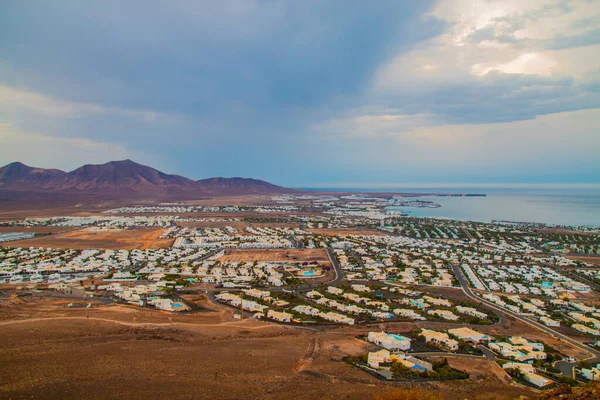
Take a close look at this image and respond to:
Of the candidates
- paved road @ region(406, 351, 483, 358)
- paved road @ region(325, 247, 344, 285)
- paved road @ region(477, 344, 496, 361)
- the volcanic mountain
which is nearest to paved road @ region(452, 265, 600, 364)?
paved road @ region(477, 344, 496, 361)

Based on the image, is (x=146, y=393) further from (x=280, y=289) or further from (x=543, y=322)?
(x=543, y=322)

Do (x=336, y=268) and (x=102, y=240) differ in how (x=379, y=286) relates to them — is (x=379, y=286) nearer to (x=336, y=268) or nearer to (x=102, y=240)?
(x=336, y=268)

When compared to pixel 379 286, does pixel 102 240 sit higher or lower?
higher

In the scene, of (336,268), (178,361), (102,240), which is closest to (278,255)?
(336,268)

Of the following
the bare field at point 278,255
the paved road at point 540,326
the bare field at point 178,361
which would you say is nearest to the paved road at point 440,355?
the bare field at point 178,361

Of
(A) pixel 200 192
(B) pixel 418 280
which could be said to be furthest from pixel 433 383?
(A) pixel 200 192

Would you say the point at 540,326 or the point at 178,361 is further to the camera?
the point at 540,326
